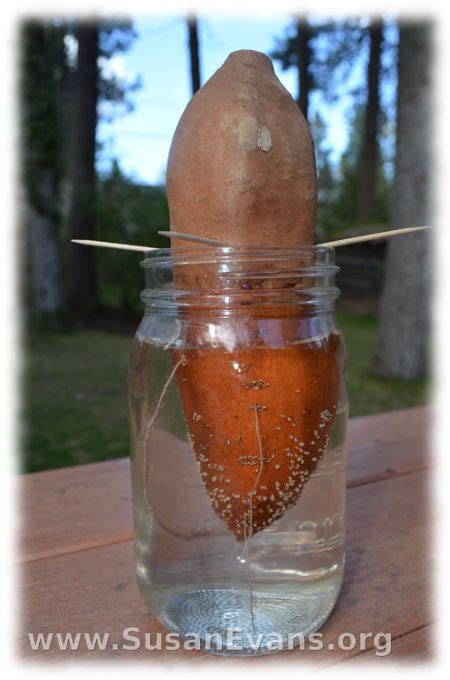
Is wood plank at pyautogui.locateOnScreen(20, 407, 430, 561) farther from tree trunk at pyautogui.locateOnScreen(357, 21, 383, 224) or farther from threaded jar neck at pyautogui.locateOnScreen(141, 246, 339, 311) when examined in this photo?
tree trunk at pyautogui.locateOnScreen(357, 21, 383, 224)

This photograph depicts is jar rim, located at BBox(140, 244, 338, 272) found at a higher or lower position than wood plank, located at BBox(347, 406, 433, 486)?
higher

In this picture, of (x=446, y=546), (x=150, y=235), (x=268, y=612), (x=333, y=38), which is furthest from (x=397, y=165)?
(x=333, y=38)

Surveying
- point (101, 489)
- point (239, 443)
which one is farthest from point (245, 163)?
point (101, 489)

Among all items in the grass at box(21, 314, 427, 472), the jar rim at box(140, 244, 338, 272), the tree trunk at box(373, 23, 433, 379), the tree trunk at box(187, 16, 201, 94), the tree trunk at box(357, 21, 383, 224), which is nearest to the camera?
the jar rim at box(140, 244, 338, 272)

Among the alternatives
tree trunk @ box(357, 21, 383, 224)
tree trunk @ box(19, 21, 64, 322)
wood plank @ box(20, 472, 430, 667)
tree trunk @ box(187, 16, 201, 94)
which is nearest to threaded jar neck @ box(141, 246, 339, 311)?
wood plank @ box(20, 472, 430, 667)

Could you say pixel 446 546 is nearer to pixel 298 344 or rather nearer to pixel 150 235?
pixel 298 344

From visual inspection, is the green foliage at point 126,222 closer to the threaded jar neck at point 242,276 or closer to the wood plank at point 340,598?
the wood plank at point 340,598

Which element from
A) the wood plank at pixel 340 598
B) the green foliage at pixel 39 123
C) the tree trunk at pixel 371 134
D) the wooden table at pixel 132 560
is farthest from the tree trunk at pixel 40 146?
the wood plank at pixel 340 598
